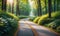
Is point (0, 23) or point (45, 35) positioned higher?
point (0, 23)

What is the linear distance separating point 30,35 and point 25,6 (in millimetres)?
68508

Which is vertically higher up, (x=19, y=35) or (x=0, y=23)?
(x=0, y=23)

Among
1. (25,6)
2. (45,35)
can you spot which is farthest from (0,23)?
(25,6)

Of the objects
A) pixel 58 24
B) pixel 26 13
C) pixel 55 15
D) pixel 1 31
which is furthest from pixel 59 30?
pixel 26 13

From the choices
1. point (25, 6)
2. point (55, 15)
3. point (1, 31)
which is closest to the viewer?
point (1, 31)

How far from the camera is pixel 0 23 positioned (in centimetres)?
1252

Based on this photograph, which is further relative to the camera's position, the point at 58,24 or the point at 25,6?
the point at 25,6

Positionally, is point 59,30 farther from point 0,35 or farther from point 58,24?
point 0,35

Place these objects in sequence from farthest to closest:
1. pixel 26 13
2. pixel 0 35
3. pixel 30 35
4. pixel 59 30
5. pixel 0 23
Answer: pixel 26 13 → pixel 59 30 → pixel 30 35 → pixel 0 23 → pixel 0 35

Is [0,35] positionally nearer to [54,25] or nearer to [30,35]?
[30,35]

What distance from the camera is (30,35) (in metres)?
14.8

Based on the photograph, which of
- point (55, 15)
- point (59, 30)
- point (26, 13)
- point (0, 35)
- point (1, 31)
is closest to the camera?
point (0, 35)

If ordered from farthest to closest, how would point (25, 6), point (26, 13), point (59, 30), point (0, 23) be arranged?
point (26, 13)
point (25, 6)
point (59, 30)
point (0, 23)

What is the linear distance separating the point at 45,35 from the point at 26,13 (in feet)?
252
